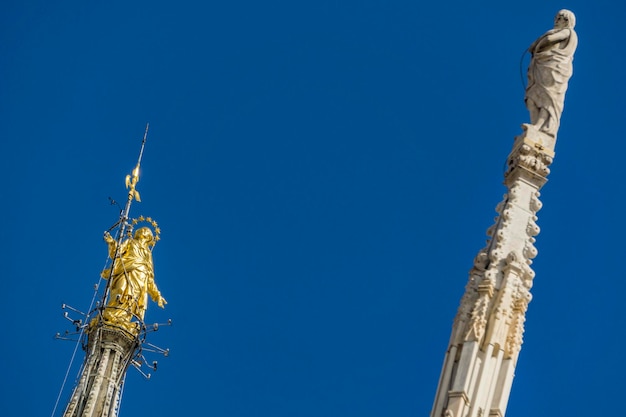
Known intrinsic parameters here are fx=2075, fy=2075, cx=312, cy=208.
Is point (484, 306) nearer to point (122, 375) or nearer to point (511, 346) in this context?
point (511, 346)

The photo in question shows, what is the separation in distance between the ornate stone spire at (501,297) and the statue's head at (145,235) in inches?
1501

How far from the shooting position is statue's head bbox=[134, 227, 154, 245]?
232ft

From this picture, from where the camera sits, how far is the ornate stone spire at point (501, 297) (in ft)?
96.7

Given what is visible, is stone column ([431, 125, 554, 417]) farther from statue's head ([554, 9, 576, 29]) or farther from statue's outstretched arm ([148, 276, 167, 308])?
statue's outstretched arm ([148, 276, 167, 308])

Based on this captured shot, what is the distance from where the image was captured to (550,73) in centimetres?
3416

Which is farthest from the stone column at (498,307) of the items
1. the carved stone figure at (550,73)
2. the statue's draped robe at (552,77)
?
the statue's draped robe at (552,77)

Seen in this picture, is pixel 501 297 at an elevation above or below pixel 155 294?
below

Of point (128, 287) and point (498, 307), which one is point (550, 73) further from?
point (128, 287)

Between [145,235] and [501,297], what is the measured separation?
41016mm

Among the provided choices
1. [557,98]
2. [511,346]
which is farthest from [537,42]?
[511,346]

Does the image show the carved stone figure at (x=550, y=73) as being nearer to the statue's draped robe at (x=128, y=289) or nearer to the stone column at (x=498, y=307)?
the stone column at (x=498, y=307)

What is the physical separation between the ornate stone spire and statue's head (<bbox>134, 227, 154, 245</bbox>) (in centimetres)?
3813

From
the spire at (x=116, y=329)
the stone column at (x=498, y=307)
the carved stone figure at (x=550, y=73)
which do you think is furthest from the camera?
the spire at (x=116, y=329)

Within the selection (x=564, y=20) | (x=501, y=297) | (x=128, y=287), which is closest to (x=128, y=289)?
(x=128, y=287)
